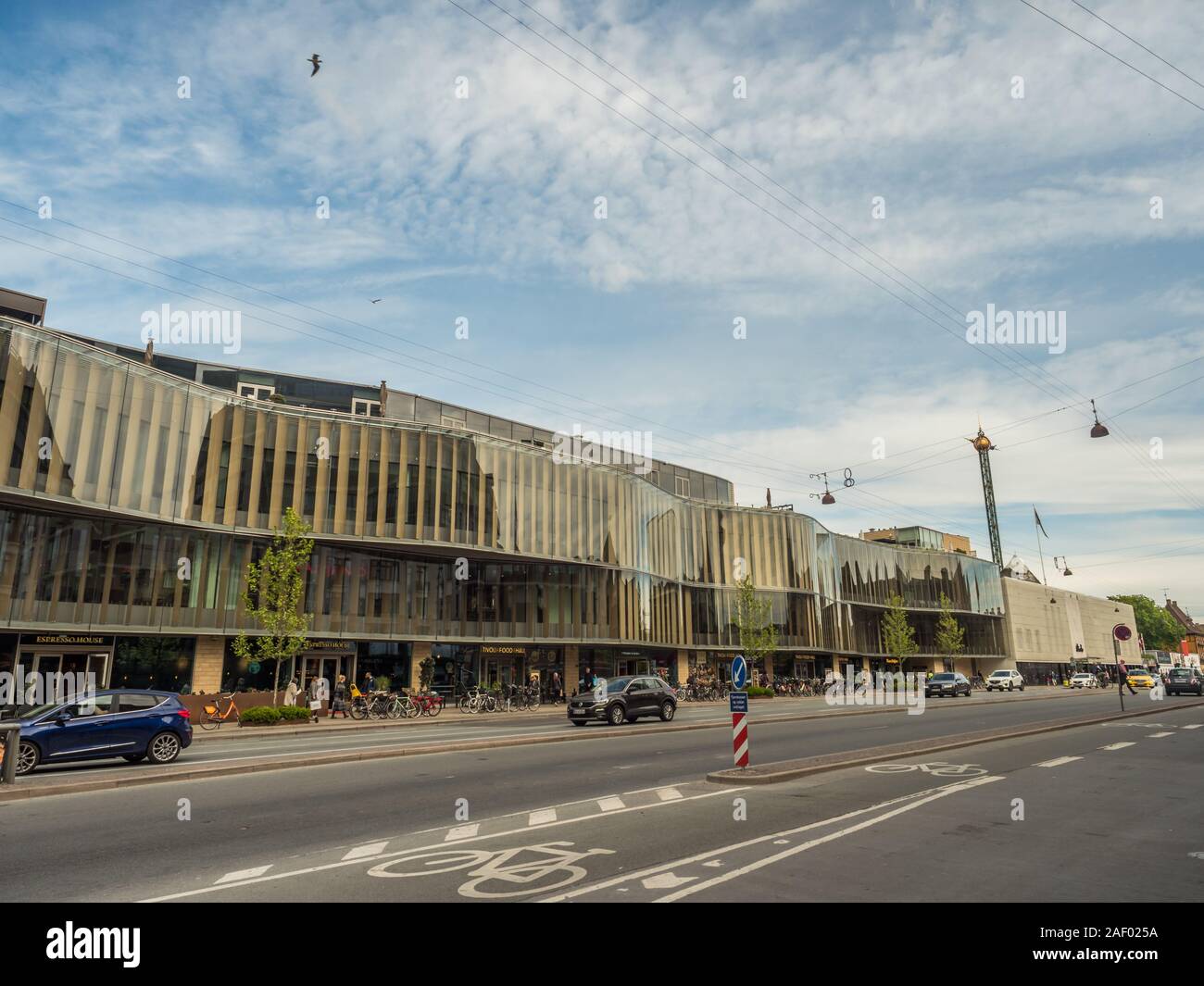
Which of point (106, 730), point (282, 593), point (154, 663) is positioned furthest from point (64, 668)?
point (106, 730)

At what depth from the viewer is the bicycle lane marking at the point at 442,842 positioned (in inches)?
263

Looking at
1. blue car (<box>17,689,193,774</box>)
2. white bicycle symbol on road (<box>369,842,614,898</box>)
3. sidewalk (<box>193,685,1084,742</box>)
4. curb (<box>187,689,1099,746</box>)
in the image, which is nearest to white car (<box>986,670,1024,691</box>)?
curb (<box>187,689,1099,746</box>)

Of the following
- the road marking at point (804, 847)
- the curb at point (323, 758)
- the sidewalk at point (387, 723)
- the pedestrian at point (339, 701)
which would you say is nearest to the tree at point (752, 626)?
the sidewalk at point (387, 723)

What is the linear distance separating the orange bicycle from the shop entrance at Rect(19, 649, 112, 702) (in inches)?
223

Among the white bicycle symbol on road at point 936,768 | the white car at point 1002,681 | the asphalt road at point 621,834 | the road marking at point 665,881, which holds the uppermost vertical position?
the road marking at point 665,881

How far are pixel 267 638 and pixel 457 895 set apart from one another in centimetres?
2611

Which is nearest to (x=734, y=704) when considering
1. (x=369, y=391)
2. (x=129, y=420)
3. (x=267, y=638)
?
(x=267, y=638)

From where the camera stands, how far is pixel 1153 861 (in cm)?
741

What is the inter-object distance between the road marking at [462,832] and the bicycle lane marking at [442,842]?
0.34 feet

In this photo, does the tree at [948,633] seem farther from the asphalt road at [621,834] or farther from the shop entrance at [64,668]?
the shop entrance at [64,668]

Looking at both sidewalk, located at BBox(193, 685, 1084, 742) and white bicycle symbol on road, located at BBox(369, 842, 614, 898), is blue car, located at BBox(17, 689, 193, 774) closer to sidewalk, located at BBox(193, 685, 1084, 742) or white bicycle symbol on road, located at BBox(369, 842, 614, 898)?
sidewalk, located at BBox(193, 685, 1084, 742)

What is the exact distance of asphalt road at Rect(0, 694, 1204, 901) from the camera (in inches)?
262

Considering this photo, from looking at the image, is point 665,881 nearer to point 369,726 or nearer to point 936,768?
point 936,768
